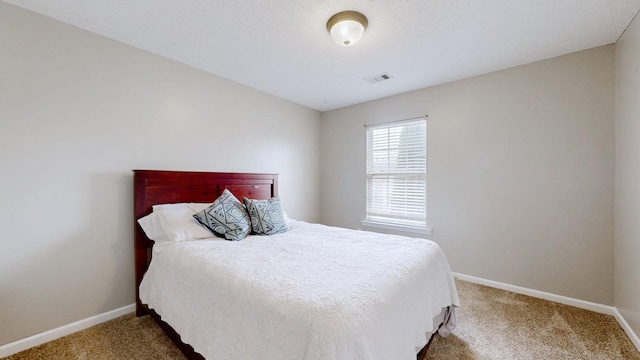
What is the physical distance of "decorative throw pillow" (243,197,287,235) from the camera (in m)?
2.46

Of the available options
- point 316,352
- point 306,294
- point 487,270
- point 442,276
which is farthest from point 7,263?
point 487,270

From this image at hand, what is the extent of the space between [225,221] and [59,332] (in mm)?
1449

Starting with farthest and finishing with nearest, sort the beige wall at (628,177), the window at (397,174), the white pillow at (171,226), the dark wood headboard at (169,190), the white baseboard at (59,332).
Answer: the window at (397,174) < the dark wood headboard at (169,190) < the white pillow at (171,226) < the beige wall at (628,177) < the white baseboard at (59,332)

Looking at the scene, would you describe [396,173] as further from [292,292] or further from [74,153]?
[74,153]

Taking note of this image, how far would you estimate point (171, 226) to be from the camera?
2.12 meters

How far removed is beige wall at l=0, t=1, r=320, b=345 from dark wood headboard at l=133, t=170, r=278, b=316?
0.14 meters

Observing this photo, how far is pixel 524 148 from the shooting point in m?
2.64

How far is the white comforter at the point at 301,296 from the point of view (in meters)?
Answer: 1.04

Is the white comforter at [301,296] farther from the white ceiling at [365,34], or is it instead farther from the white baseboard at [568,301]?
the white ceiling at [365,34]

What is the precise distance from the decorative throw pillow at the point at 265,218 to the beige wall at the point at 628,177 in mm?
2863

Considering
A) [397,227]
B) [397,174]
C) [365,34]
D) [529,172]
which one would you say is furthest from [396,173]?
[365,34]

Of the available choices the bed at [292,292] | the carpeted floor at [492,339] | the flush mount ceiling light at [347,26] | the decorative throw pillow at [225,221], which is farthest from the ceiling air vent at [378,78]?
the carpeted floor at [492,339]

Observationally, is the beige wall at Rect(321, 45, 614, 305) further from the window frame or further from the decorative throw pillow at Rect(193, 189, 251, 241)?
the decorative throw pillow at Rect(193, 189, 251, 241)

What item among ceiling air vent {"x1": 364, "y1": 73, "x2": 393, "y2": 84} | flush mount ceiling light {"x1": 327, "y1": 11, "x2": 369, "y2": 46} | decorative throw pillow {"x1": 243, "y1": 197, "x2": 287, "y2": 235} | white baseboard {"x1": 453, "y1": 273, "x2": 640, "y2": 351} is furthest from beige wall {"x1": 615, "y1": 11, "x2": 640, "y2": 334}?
decorative throw pillow {"x1": 243, "y1": 197, "x2": 287, "y2": 235}
